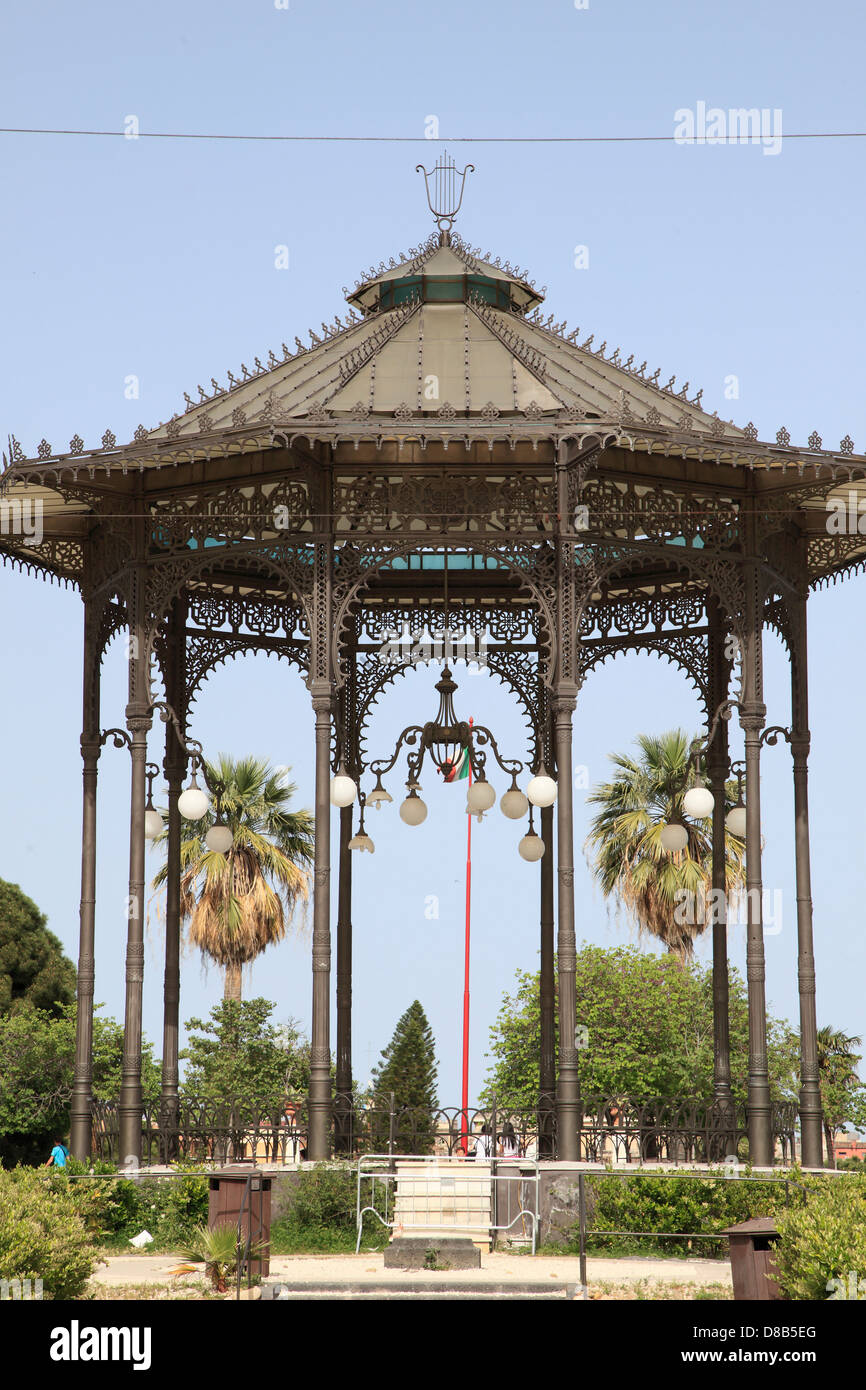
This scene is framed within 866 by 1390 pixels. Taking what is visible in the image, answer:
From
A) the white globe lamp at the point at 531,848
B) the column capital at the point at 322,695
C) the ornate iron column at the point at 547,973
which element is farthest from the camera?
the ornate iron column at the point at 547,973

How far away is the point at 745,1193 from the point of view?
597 inches

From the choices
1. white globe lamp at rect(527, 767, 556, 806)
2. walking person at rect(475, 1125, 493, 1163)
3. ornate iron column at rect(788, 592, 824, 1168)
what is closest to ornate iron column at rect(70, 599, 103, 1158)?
walking person at rect(475, 1125, 493, 1163)

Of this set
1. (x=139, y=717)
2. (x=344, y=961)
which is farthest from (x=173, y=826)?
(x=139, y=717)

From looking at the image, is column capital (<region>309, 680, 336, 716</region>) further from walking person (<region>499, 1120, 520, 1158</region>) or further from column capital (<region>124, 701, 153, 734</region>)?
walking person (<region>499, 1120, 520, 1158</region>)

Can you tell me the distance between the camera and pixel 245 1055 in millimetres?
29266

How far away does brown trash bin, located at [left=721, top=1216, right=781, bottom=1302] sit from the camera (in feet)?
38.7

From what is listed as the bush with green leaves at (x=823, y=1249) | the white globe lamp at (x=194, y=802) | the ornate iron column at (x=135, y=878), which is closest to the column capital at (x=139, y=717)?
the ornate iron column at (x=135, y=878)

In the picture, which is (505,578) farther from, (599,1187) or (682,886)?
(682,886)

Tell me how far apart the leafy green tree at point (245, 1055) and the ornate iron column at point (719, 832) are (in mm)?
11076

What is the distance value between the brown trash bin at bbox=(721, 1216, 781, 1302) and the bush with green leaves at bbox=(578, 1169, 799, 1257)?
2.88 m

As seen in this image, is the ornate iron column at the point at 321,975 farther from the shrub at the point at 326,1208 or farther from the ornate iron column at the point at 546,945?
the ornate iron column at the point at 546,945

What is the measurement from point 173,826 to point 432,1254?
6993mm

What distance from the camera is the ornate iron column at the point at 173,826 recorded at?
19.1 meters
